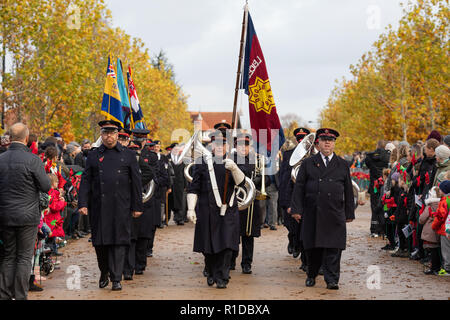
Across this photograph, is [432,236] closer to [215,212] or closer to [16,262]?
[215,212]

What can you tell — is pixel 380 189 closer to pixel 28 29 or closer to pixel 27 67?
pixel 28 29

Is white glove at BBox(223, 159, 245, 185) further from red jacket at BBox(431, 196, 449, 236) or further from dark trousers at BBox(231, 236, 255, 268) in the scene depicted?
red jacket at BBox(431, 196, 449, 236)

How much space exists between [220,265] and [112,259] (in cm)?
142

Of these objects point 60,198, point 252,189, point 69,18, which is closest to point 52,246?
point 60,198

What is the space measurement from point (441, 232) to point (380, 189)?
5123 millimetres

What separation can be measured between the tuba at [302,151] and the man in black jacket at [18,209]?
16.0 feet

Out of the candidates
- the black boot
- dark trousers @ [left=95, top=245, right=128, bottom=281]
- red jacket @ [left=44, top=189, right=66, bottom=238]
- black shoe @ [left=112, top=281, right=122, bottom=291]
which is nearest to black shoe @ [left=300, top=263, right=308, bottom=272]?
dark trousers @ [left=95, top=245, right=128, bottom=281]

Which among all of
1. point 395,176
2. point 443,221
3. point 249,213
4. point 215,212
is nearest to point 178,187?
point 395,176

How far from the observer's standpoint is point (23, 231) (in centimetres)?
804

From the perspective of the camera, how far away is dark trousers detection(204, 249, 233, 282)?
372 inches

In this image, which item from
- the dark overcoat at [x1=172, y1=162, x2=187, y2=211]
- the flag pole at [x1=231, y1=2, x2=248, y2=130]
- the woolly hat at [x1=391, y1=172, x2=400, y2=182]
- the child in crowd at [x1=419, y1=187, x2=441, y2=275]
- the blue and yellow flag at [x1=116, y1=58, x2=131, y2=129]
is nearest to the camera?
the flag pole at [x1=231, y1=2, x2=248, y2=130]

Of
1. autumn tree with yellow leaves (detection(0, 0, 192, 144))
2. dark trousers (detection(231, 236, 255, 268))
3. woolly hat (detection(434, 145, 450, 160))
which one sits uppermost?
autumn tree with yellow leaves (detection(0, 0, 192, 144))

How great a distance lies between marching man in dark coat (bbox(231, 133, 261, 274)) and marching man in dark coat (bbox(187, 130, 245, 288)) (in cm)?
90

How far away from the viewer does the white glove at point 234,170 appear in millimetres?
9461
